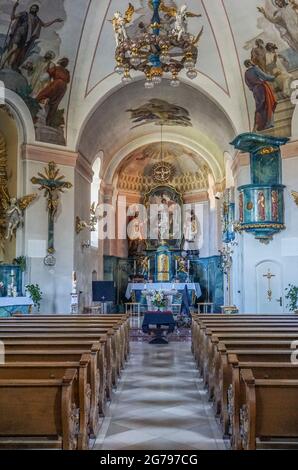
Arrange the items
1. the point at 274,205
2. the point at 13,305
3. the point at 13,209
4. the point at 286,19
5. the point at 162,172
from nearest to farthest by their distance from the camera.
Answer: the point at 286,19, the point at 13,305, the point at 274,205, the point at 13,209, the point at 162,172

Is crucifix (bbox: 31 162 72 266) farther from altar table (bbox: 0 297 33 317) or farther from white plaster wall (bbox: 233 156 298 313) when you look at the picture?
white plaster wall (bbox: 233 156 298 313)

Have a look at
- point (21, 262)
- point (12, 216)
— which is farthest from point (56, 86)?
point (21, 262)

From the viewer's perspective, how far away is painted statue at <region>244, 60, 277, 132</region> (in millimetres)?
15312

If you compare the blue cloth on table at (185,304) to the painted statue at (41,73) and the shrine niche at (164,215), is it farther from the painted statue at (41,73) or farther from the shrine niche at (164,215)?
the painted statue at (41,73)

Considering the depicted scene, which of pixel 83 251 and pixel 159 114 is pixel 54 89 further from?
pixel 159 114

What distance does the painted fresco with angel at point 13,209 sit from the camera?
595 inches

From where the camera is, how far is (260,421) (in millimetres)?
3928

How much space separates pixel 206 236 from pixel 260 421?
20390 millimetres

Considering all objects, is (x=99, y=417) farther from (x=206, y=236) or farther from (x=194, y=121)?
(x=206, y=236)

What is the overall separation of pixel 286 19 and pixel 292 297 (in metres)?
7.50

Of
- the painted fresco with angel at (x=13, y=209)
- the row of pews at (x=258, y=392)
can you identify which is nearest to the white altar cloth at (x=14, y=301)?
the painted fresco with angel at (x=13, y=209)

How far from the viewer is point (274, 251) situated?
15.2m
